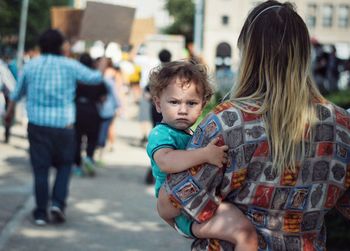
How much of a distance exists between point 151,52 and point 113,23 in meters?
17.0

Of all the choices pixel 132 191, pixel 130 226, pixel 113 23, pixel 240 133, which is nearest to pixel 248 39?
pixel 240 133

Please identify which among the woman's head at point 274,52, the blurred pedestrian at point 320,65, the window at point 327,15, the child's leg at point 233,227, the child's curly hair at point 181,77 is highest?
the window at point 327,15

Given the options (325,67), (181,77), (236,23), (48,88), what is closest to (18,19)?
(236,23)

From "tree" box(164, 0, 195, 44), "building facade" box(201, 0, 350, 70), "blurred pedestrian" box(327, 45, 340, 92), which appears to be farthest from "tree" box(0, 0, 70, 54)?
"tree" box(164, 0, 195, 44)

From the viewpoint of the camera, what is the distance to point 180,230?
252 cm

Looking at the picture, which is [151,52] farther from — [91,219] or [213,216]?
[213,216]

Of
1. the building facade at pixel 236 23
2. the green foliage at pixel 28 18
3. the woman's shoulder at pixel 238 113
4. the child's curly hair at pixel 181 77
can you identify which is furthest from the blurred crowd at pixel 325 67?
the building facade at pixel 236 23

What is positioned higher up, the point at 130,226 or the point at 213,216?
the point at 213,216

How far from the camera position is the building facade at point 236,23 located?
73.2m

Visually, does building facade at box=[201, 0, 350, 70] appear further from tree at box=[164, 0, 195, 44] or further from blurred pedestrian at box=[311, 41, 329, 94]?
blurred pedestrian at box=[311, 41, 329, 94]

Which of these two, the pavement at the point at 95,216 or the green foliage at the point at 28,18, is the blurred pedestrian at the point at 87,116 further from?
the green foliage at the point at 28,18

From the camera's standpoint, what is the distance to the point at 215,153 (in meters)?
2.27

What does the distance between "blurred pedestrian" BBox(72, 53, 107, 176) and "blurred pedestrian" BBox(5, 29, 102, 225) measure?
2.94 m

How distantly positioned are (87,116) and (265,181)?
797cm
